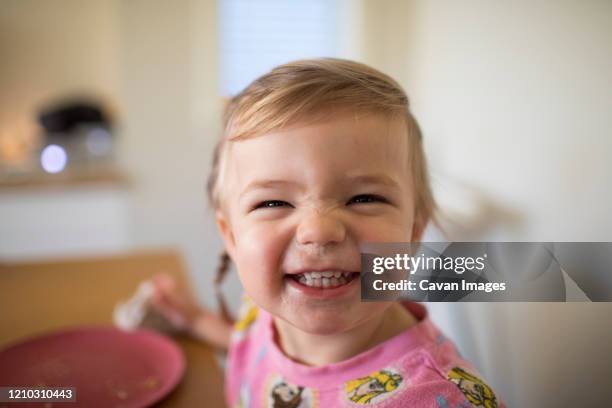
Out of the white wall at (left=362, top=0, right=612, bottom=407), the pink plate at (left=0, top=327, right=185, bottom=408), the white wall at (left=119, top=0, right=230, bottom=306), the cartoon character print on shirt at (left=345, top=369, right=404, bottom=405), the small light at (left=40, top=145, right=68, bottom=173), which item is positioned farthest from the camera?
the small light at (left=40, top=145, right=68, bottom=173)

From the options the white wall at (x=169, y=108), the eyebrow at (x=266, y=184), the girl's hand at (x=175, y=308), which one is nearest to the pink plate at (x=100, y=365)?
the girl's hand at (x=175, y=308)

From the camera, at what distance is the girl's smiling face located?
40 cm

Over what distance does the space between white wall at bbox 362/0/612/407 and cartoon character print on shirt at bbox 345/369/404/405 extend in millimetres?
88

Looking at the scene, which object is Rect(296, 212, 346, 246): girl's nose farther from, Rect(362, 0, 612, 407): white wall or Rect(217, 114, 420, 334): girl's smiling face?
Rect(362, 0, 612, 407): white wall

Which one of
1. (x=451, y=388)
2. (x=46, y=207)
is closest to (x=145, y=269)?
(x=451, y=388)

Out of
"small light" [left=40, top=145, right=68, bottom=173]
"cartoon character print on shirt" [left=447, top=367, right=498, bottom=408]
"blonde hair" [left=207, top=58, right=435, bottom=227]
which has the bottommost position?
"small light" [left=40, top=145, right=68, bottom=173]

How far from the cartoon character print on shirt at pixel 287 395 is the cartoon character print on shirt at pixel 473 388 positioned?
0.15 meters

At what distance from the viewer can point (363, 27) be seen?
2.60ft

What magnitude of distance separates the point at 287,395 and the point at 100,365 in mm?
288

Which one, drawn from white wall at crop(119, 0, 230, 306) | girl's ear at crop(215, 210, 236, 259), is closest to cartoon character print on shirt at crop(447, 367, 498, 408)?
girl's ear at crop(215, 210, 236, 259)

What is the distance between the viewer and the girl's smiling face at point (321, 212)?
399 millimetres

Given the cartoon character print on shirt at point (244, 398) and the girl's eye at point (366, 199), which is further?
the cartoon character print on shirt at point (244, 398)

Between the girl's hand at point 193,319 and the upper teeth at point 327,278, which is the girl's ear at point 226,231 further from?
the girl's hand at point 193,319

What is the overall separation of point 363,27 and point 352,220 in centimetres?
50
